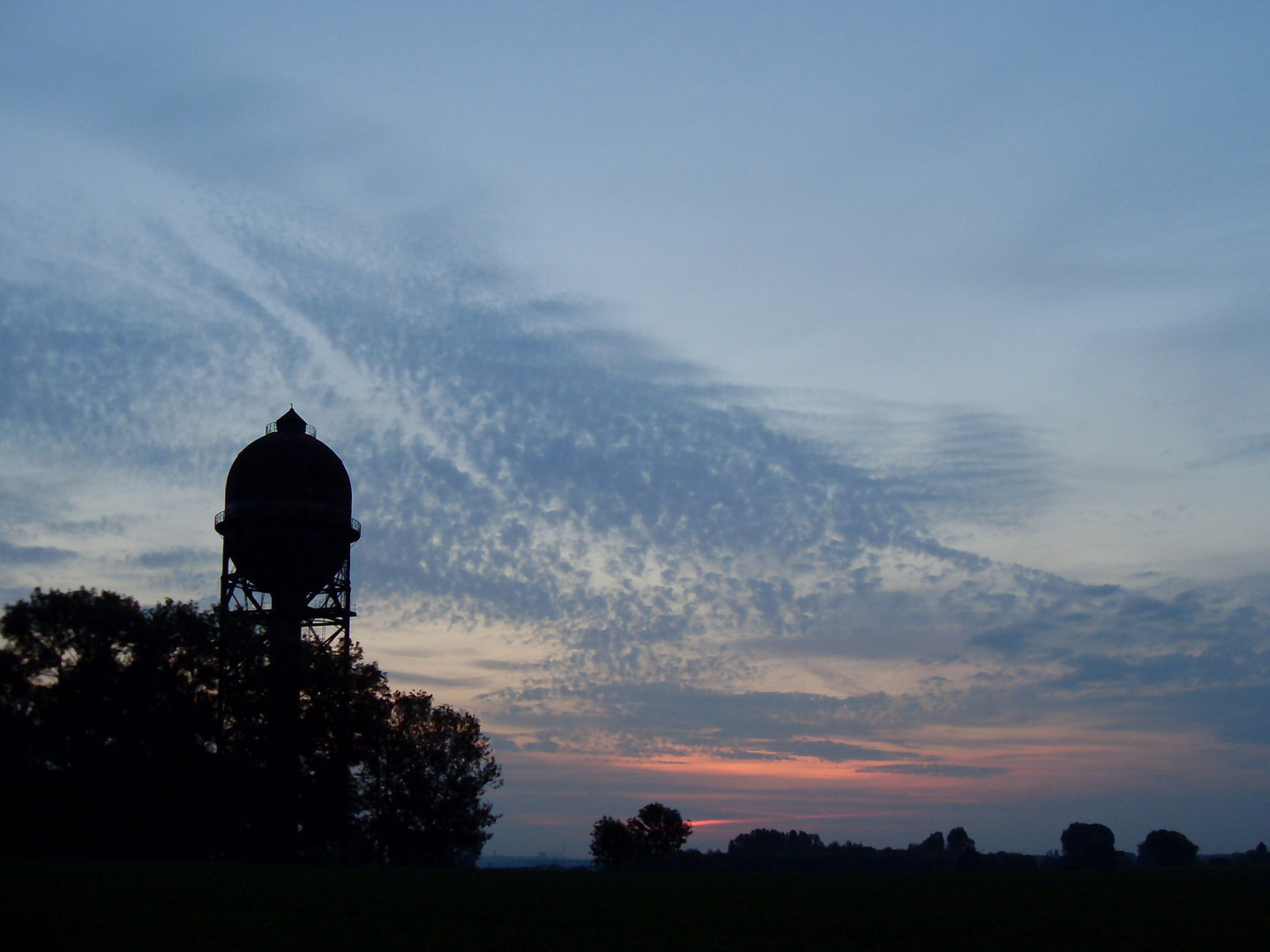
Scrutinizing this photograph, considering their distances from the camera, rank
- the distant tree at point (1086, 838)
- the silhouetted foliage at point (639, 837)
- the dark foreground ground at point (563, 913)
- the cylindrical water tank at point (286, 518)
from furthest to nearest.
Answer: the distant tree at point (1086, 838) < the silhouetted foliage at point (639, 837) < the cylindrical water tank at point (286, 518) < the dark foreground ground at point (563, 913)

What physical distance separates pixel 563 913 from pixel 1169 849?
300 ft

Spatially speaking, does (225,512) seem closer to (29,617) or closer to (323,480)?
(323,480)

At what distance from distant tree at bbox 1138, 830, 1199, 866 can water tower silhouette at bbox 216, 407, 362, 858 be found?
79228 millimetres

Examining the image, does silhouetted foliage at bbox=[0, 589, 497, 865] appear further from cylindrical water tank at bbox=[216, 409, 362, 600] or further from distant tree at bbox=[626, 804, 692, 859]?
distant tree at bbox=[626, 804, 692, 859]

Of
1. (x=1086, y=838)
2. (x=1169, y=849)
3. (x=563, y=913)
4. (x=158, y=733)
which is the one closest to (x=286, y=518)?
(x=158, y=733)

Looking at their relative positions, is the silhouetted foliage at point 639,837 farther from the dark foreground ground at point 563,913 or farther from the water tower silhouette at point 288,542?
the dark foreground ground at point 563,913

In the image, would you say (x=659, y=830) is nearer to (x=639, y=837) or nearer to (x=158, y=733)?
(x=639, y=837)

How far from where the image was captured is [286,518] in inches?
1789

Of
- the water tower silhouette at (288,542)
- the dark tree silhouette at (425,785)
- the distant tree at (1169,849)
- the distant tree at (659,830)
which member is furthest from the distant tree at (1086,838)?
the water tower silhouette at (288,542)

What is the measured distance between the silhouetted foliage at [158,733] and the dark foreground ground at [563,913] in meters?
11.6


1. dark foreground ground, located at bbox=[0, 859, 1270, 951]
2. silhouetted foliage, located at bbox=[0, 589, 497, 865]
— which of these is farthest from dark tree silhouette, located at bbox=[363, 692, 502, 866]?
dark foreground ground, located at bbox=[0, 859, 1270, 951]

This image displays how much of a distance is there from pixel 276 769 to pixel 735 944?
3277cm

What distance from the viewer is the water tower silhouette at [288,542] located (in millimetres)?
45344

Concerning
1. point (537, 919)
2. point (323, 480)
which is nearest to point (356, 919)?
point (537, 919)
